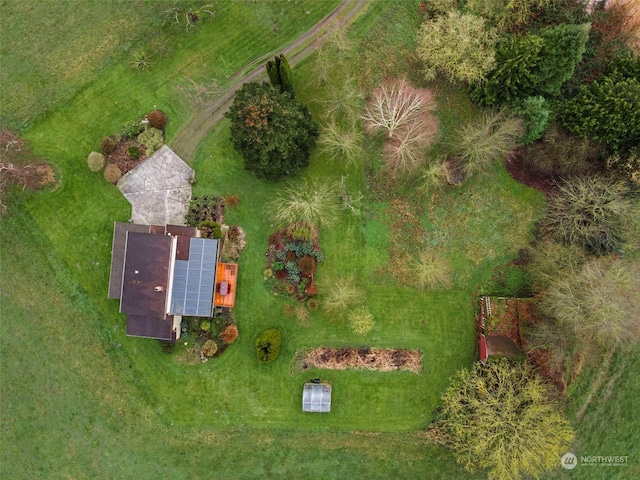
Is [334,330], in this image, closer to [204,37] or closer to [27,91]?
[204,37]

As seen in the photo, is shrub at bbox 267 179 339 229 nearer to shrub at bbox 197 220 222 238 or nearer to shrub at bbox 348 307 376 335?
shrub at bbox 197 220 222 238

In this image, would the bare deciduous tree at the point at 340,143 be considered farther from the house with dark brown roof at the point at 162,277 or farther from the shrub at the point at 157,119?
the shrub at the point at 157,119

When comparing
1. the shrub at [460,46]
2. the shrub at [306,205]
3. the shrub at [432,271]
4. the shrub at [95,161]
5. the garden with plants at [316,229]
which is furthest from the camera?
the shrub at [95,161]

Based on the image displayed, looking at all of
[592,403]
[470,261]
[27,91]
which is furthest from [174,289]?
[592,403]

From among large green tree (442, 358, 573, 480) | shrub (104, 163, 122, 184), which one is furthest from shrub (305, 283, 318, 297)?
shrub (104, 163, 122, 184)

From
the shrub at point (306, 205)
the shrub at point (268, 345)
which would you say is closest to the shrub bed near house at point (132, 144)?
the shrub at point (306, 205)

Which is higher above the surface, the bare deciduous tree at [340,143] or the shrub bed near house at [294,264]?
the bare deciduous tree at [340,143]
